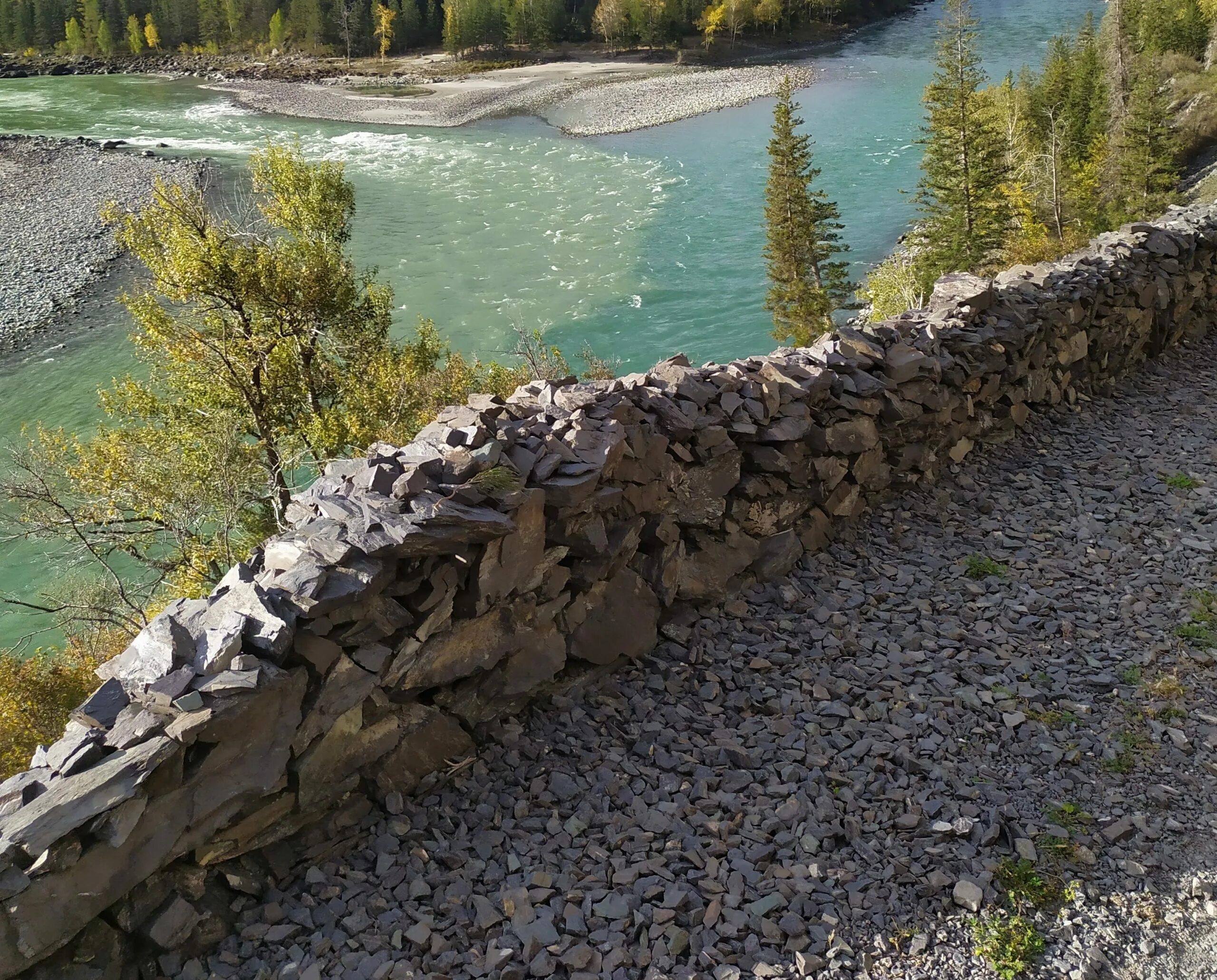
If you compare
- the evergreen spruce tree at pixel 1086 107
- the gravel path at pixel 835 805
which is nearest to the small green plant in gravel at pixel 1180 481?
the gravel path at pixel 835 805

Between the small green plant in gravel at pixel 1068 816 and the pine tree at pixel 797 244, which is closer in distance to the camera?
the small green plant in gravel at pixel 1068 816

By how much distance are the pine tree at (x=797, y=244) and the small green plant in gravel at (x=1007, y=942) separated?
1193 inches

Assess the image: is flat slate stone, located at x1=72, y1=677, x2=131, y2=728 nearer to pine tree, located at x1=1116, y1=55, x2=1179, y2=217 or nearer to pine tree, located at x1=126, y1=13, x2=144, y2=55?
pine tree, located at x1=1116, y1=55, x2=1179, y2=217

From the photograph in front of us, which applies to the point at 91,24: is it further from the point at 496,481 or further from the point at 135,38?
the point at 496,481

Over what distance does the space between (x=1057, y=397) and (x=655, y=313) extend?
22.0 meters

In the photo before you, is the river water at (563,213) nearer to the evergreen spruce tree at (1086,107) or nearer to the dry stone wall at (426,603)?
the evergreen spruce tree at (1086,107)

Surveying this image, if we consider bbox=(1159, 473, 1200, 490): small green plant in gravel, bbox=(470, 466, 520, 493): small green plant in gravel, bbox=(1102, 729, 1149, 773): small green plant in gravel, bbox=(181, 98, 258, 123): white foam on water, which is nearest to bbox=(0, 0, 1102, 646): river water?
bbox=(181, 98, 258, 123): white foam on water

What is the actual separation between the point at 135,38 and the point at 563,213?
105 m

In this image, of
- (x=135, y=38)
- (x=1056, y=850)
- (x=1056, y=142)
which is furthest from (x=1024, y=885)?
(x=135, y=38)

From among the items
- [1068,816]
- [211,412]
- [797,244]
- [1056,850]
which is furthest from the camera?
[797,244]

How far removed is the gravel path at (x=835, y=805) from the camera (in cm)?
557

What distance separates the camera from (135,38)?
118562 mm

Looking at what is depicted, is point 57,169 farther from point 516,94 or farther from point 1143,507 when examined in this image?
point 1143,507

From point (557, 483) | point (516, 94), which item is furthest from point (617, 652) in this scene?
point (516, 94)
